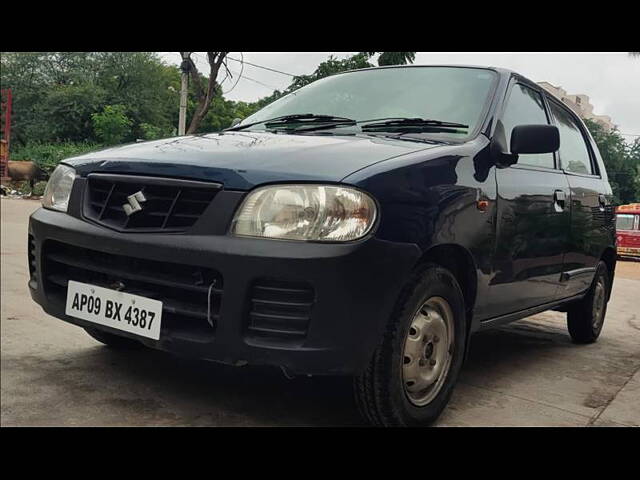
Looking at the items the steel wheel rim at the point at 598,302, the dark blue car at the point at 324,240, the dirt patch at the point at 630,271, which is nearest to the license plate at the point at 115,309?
the dark blue car at the point at 324,240

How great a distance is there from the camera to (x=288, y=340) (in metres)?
2.04

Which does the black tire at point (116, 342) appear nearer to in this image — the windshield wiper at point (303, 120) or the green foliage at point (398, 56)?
the windshield wiper at point (303, 120)

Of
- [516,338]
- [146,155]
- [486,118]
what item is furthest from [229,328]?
[516,338]

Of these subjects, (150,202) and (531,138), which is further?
(531,138)

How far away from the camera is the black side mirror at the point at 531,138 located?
2.92m

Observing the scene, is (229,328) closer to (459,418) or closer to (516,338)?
(459,418)

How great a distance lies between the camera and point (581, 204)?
393 centimetres

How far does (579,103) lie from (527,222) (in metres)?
2.30

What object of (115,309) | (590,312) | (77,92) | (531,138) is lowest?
(590,312)

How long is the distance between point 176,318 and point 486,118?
1.72 meters

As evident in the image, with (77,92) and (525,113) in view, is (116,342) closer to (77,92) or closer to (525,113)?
(525,113)

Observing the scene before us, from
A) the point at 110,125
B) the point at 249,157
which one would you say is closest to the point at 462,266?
the point at 249,157

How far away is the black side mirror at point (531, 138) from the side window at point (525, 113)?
0.58ft

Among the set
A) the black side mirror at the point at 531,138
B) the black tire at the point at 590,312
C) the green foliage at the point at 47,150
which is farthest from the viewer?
the green foliage at the point at 47,150
